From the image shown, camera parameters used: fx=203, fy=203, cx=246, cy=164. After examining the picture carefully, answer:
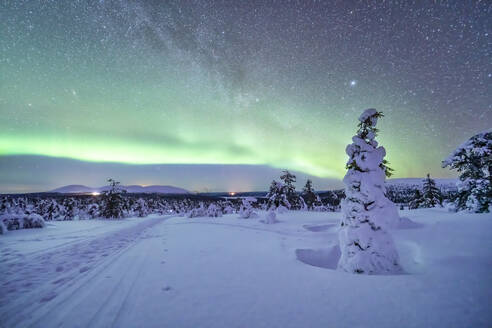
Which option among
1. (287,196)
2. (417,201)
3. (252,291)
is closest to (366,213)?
(252,291)

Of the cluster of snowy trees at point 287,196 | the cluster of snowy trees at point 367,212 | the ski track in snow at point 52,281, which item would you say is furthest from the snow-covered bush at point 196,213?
the cluster of snowy trees at point 367,212

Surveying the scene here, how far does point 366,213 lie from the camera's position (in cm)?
581

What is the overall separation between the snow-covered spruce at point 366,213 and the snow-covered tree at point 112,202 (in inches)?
1555

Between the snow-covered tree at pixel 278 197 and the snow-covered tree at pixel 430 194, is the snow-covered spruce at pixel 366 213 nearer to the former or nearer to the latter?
the snow-covered tree at pixel 278 197

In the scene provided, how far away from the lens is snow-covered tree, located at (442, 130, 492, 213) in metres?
10.8

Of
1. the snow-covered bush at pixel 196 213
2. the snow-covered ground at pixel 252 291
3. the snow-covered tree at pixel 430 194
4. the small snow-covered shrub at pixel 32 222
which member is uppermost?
the snow-covered tree at pixel 430 194

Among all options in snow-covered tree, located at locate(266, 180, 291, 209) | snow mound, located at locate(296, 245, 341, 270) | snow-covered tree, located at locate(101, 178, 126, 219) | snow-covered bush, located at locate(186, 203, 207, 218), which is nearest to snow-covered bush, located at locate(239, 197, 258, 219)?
snow-covered tree, located at locate(266, 180, 291, 209)

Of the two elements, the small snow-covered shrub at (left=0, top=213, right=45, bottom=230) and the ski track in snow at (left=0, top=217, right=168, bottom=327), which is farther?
the small snow-covered shrub at (left=0, top=213, right=45, bottom=230)

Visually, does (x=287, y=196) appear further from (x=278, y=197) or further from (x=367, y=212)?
(x=367, y=212)

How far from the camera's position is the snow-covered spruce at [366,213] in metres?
5.22

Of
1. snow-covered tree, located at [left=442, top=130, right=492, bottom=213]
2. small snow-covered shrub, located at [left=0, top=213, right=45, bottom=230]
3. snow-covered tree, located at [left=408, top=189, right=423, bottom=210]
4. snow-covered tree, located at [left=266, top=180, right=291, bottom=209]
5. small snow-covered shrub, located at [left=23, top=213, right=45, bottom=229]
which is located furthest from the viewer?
snow-covered tree, located at [left=408, top=189, right=423, bottom=210]

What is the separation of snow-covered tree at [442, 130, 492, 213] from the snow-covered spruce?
29.7 feet

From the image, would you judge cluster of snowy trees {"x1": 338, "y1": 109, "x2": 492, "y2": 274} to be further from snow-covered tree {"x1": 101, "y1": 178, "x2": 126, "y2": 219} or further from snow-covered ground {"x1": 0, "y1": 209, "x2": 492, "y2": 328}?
snow-covered tree {"x1": 101, "y1": 178, "x2": 126, "y2": 219}

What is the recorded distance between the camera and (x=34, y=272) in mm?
4891
